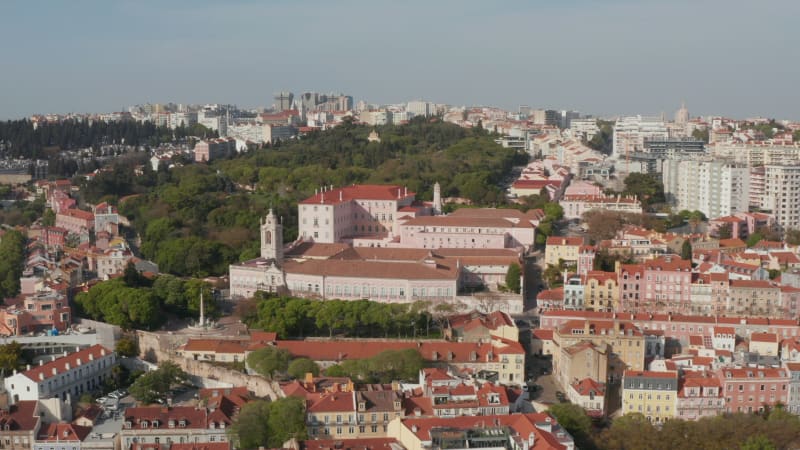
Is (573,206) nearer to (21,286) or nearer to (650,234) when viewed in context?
(650,234)

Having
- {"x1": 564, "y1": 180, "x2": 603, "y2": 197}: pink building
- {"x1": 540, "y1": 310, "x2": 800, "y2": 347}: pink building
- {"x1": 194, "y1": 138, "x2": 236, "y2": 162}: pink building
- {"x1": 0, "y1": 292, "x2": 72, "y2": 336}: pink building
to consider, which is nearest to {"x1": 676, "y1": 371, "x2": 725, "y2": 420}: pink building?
{"x1": 540, "y1": 310, "x2": 800, "y2": 347}: pink building

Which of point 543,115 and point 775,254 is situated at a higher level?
point 543,115

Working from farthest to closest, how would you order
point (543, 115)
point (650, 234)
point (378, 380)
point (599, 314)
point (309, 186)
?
point (543, 115), point (309, 186), point (650, 234), point (599, 314), point (378, 380)

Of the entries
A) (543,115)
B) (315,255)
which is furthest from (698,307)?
(543,115)

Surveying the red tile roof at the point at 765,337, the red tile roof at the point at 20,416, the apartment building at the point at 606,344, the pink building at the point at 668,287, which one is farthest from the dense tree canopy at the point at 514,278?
the red tile roof at the point at 20,416

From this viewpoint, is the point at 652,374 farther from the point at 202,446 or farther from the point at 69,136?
the point at 69,136
